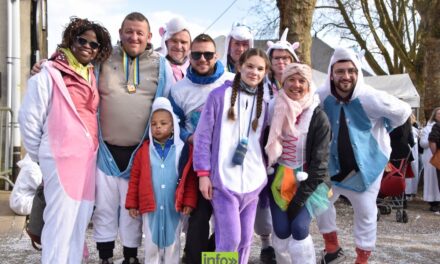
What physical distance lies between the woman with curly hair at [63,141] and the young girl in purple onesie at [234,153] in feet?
2.65

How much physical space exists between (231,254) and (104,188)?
1.07 m

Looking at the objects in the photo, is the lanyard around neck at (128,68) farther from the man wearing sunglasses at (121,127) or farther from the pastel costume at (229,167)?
the pastel costume at (229,167)

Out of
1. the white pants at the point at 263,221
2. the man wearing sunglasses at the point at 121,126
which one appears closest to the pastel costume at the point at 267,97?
the white pants at the point at 263,221

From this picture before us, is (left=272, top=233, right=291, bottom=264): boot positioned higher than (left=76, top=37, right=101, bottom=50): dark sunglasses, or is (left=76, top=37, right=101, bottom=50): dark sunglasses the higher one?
(left=76, top=37, right=101, bottom=50): dark sunglasses

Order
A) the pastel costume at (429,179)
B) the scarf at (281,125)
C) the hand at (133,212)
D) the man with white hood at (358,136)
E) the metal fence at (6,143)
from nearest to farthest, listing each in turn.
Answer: the scarf at (281,125)
the hand at (133,212)
the man with white hood at (358,136)
the metal fence at (6,143)
the pastel costume at (429,179)

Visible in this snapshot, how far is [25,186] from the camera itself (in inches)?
227

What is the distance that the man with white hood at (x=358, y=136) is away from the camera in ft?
13.9

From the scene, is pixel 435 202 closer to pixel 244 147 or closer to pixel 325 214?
pixel 325 214

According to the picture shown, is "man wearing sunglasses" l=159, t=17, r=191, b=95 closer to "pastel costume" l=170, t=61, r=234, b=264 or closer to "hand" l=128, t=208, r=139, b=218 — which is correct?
"pastel costume" l=170, t=61, r=234, b=264

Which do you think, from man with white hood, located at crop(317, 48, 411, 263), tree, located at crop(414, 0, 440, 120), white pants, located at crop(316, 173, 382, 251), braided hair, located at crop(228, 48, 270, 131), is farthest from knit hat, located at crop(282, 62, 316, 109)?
tree, located at crop(414, 0, 440, 120)

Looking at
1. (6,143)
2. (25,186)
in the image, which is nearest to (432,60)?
(6,143)

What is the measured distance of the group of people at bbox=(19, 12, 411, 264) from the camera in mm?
3469

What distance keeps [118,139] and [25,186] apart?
8.20 ft

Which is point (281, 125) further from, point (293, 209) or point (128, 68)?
point (128, 68)
